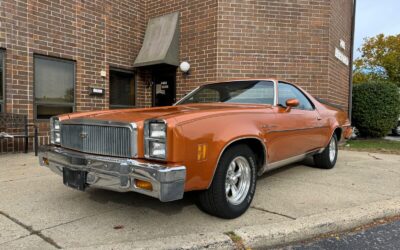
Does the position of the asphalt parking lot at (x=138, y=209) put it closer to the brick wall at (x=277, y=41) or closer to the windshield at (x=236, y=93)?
the windshield at (x=236, y=93)

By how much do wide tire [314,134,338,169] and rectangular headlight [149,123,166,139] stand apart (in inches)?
151

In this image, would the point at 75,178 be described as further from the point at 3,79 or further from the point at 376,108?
the point at 376,108

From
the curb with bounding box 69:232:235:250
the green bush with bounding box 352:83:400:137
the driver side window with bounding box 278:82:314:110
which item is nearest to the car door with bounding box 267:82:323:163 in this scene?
the driver side window with bounding box 278:82:314:110

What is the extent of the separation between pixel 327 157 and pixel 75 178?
13.9 feet

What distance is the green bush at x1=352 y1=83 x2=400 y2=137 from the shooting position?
11617mm

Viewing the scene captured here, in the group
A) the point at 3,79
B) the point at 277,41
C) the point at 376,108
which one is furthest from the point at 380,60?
the point at 3,79

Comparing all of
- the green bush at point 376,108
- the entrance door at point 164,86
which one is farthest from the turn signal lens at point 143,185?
the green bush at point 376,108

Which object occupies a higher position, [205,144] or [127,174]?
[205,144]

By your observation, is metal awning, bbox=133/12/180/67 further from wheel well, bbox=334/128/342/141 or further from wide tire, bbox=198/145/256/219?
wide tire, bbox=198/145/256/219

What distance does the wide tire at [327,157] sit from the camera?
5.83 m

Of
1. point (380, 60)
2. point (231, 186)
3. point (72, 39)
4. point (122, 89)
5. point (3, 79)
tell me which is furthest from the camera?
point (380, 60)

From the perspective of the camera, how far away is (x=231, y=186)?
3.51 meters

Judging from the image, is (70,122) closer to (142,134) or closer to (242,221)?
(142,134)

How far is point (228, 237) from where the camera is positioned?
291cm
